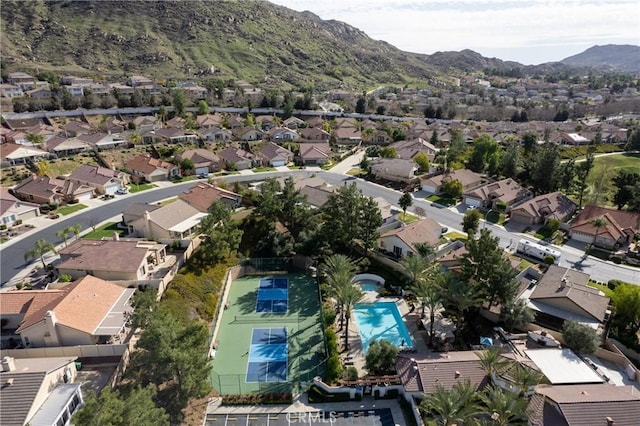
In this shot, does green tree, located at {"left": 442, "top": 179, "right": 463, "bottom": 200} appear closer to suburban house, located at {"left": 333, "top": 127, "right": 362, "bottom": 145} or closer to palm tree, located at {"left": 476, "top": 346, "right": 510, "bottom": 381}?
suburban house, located at {"left": 333, "top": 127, "right": 362, "bottom": 145}

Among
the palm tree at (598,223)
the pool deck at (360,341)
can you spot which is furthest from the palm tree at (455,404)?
the palm tree at (598,223)

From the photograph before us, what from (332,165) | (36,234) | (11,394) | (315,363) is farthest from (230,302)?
(332,165)

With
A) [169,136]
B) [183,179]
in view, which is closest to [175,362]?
[183,179]

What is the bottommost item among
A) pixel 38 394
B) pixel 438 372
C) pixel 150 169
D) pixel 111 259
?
pixel 438 372

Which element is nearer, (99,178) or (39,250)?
(39,250)

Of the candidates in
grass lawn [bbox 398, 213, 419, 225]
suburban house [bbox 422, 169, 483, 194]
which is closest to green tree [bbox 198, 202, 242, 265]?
grass lawn [bbox 398, 213, 419, 225]

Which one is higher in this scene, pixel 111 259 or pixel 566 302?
pixel 111 259

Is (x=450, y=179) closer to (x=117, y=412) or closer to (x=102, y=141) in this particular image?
(x=117, y=412)
